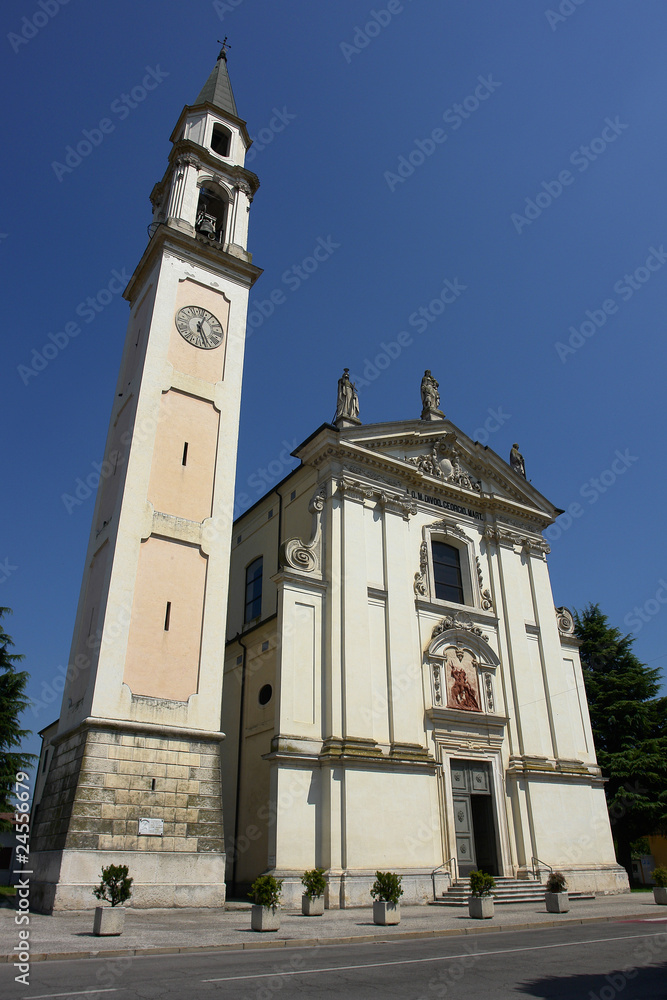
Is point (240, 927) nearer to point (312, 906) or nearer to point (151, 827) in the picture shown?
point (312, 906)

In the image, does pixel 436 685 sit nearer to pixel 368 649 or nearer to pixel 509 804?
pixel 368 649

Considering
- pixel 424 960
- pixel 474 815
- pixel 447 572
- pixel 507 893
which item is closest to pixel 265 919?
pixel 424 960

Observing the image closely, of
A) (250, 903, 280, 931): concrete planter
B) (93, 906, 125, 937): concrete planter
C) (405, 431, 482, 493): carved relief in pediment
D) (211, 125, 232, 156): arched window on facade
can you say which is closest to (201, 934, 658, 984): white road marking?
(250, 903, 280, 931): concrete planter

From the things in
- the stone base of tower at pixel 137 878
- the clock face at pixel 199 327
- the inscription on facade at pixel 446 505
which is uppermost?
the clock face at pixel 199 327

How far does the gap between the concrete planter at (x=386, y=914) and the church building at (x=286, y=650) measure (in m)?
3.50

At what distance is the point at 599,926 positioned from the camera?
43.1 feet

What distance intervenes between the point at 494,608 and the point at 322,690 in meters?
8.31

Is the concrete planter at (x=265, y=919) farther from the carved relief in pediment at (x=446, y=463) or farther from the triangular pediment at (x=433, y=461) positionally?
the carved relief in pediment at (x=446, y=463)

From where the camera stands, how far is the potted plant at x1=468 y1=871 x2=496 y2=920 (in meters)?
14.1

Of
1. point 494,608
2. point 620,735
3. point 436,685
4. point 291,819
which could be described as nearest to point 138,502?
point 291,819

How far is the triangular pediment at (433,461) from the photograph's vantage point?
73.7ft

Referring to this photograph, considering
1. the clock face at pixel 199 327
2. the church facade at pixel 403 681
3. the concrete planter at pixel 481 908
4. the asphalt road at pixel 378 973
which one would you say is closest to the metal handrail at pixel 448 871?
the church facade at pixel 403 681

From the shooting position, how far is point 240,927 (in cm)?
1201

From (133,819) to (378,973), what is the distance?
8.51 meters
